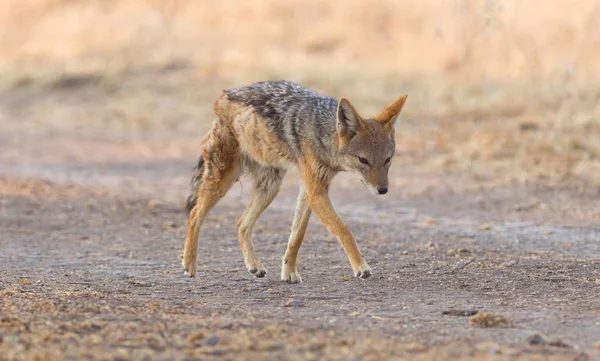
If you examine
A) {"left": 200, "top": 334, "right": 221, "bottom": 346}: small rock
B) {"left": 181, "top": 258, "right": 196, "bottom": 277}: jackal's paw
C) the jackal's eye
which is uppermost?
the jackal's eye

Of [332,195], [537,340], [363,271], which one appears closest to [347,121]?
[363,271]

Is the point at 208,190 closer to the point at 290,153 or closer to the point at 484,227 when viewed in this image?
the point at 290,153

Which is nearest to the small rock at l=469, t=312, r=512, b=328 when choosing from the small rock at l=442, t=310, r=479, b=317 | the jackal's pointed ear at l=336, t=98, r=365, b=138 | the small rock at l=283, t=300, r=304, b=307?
the small rock at l=442, t=310, r=479, b=317

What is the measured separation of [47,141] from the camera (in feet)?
55.5

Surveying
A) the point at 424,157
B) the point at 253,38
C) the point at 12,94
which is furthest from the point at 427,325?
the point at 253,38

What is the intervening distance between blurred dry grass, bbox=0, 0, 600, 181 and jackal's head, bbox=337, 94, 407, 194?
5.08 m

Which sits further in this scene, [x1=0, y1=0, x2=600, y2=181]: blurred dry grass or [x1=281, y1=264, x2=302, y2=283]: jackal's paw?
[x1=0, y1=0, x2=600, y2=181]: blurred dry grass

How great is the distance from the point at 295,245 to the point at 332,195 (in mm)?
4671

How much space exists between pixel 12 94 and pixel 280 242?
14209 millimetres

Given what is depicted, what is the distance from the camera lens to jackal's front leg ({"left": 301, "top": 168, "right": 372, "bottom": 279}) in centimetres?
653

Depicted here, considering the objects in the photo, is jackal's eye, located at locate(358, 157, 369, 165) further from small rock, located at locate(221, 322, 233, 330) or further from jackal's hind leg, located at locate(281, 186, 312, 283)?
small rock, located at locate(221, 322, 233, 330)

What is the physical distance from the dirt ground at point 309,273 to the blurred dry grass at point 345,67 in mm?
1226

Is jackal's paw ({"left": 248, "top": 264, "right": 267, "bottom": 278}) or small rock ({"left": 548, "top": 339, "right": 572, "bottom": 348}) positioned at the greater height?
small rock ({"left": 548, "top": 339, "right": 572, "bottom": 348})

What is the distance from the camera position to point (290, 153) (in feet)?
23.1
